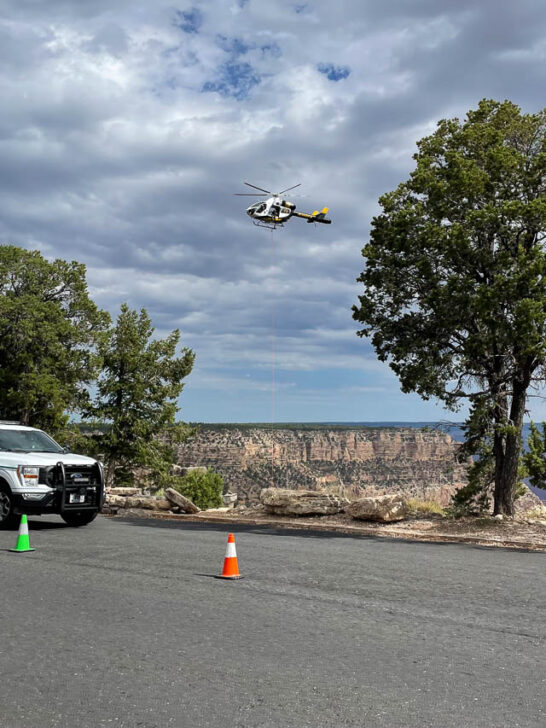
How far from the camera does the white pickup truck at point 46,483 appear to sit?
15.0m

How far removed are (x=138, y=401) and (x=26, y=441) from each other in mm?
27250

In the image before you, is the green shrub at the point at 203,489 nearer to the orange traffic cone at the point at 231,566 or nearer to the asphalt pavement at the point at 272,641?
the asphalt pavement at the point at 272,641

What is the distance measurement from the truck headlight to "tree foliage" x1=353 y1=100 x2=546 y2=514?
889cm

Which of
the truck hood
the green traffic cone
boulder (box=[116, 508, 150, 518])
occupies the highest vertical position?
the truck hood

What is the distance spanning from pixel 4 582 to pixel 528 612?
20.8ft

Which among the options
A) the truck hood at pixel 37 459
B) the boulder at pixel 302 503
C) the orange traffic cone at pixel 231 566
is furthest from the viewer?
the boulder at pixel 302 503

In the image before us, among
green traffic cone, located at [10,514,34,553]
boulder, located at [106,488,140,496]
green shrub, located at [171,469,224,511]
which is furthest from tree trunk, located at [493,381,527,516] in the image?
green shrub, located at [171,469,224,511]

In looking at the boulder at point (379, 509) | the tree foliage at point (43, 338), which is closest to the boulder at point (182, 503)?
the boulder at point (379, 509)

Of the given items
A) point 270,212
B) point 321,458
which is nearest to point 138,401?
point 270,212

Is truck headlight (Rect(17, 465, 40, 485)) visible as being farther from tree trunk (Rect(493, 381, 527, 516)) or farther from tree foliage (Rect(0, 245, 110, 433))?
tree foliage (Rect(0, 245, 110, 433))

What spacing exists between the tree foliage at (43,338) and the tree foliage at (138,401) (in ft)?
5.91

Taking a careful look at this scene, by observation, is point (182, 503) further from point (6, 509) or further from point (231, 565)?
point (231, 565)

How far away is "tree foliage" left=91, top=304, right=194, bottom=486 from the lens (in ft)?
142

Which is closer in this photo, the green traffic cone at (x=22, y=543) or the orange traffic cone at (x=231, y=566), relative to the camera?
the orange traffic cone at (x=231, y=566)
